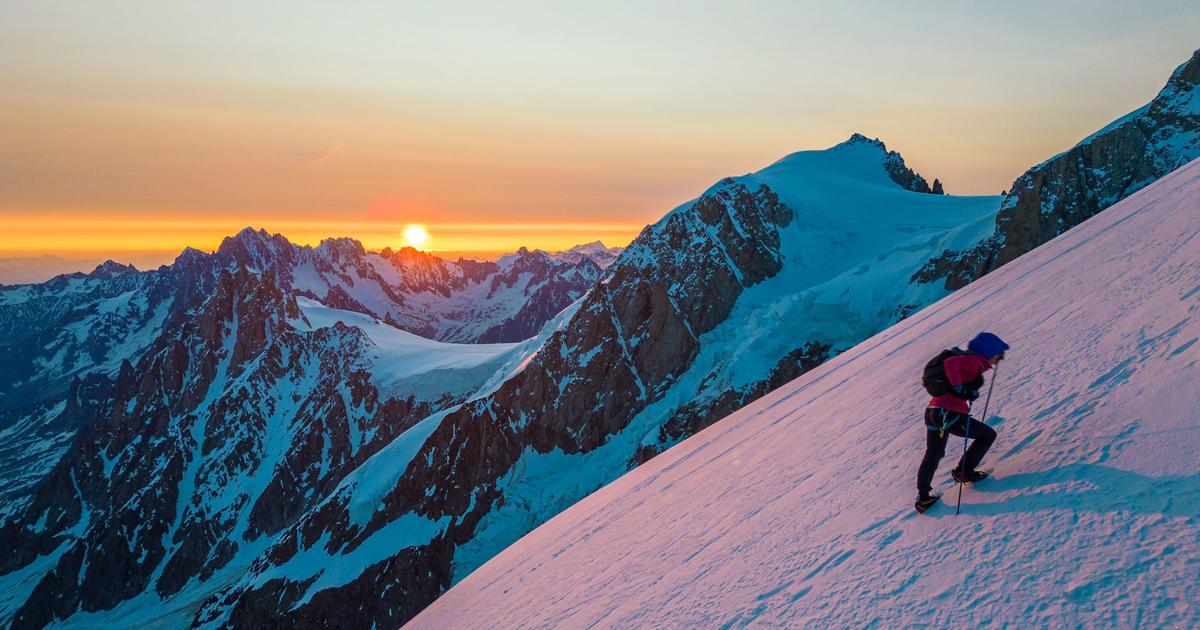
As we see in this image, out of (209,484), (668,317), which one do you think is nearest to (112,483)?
(209,484)

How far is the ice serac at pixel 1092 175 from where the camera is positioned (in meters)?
55.6

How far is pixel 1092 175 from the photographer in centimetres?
5972

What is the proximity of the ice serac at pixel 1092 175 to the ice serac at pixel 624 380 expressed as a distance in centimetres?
513

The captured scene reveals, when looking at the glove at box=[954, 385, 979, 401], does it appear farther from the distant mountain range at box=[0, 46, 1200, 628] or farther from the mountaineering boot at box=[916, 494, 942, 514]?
the distant mountain range at box=[0, 46, 1200, 628]

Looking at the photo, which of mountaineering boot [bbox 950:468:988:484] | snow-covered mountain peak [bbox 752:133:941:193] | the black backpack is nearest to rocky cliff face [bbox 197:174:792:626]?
snow-covered mountain peak [bbox 752:133:941:193]

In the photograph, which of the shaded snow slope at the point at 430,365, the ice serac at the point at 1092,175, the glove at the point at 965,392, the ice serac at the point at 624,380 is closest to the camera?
the glove at the point at 965,392

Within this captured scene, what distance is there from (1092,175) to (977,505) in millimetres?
70476

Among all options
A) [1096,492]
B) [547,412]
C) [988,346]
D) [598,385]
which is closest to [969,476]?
[1096,492]

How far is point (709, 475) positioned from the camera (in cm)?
1090

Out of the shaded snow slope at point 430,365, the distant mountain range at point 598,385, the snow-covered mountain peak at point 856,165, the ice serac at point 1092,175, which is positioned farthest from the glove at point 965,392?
the shaded snow slope at point 430,365

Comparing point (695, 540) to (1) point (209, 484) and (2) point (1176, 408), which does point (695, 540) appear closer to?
(2) point (1176, 408)

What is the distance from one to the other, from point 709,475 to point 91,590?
186m

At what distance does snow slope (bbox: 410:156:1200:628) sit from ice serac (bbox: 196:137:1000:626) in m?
56.4

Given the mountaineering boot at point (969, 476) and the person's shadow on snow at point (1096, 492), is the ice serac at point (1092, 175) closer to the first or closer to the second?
the mountaineering boot at point (969, 476)
